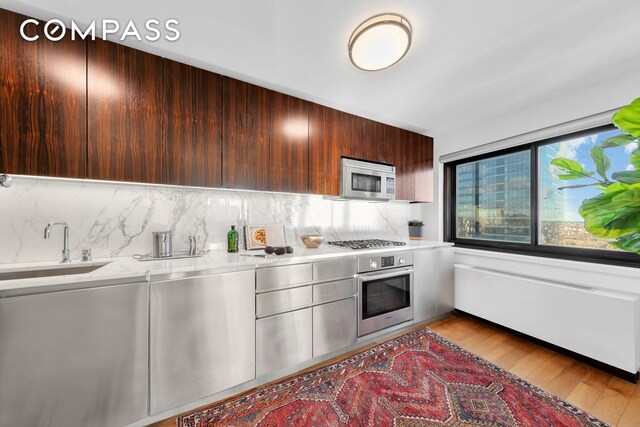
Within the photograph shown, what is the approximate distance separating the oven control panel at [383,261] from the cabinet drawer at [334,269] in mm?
102

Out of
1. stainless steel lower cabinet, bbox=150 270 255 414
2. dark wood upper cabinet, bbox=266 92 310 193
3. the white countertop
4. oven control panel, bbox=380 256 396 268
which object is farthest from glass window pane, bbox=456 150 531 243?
stainless steel lower cabinet, bbox=150 270 255 414

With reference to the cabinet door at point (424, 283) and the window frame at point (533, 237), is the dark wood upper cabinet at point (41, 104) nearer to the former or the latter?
the cabinet door at point (424, 283)

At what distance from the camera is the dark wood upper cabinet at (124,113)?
57.2 inches

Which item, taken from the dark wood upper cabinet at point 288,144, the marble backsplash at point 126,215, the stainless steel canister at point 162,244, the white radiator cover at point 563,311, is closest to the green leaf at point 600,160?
the white radiator cover at point 563,311

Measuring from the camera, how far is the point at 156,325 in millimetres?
1361

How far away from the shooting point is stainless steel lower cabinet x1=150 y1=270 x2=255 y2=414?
54.1 inches

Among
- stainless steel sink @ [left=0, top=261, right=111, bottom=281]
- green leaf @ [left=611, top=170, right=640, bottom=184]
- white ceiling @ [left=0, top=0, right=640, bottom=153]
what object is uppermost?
white ceiling @ [left=0, top=0, right=640, bottom=153]

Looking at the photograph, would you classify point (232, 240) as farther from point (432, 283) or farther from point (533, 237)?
point (533, 237)

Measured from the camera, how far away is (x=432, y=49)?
1537 millimetres

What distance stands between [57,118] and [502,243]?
401cm

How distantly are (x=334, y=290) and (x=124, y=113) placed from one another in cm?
196

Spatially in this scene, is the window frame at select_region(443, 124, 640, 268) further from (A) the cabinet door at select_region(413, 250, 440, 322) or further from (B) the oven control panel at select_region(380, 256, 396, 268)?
(B) the oven control panel at select_region(380, 256, 396, 268)

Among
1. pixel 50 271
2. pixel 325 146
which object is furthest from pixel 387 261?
pixel 50 271

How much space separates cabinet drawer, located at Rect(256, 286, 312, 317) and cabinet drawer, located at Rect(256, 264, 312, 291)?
0.16ft
